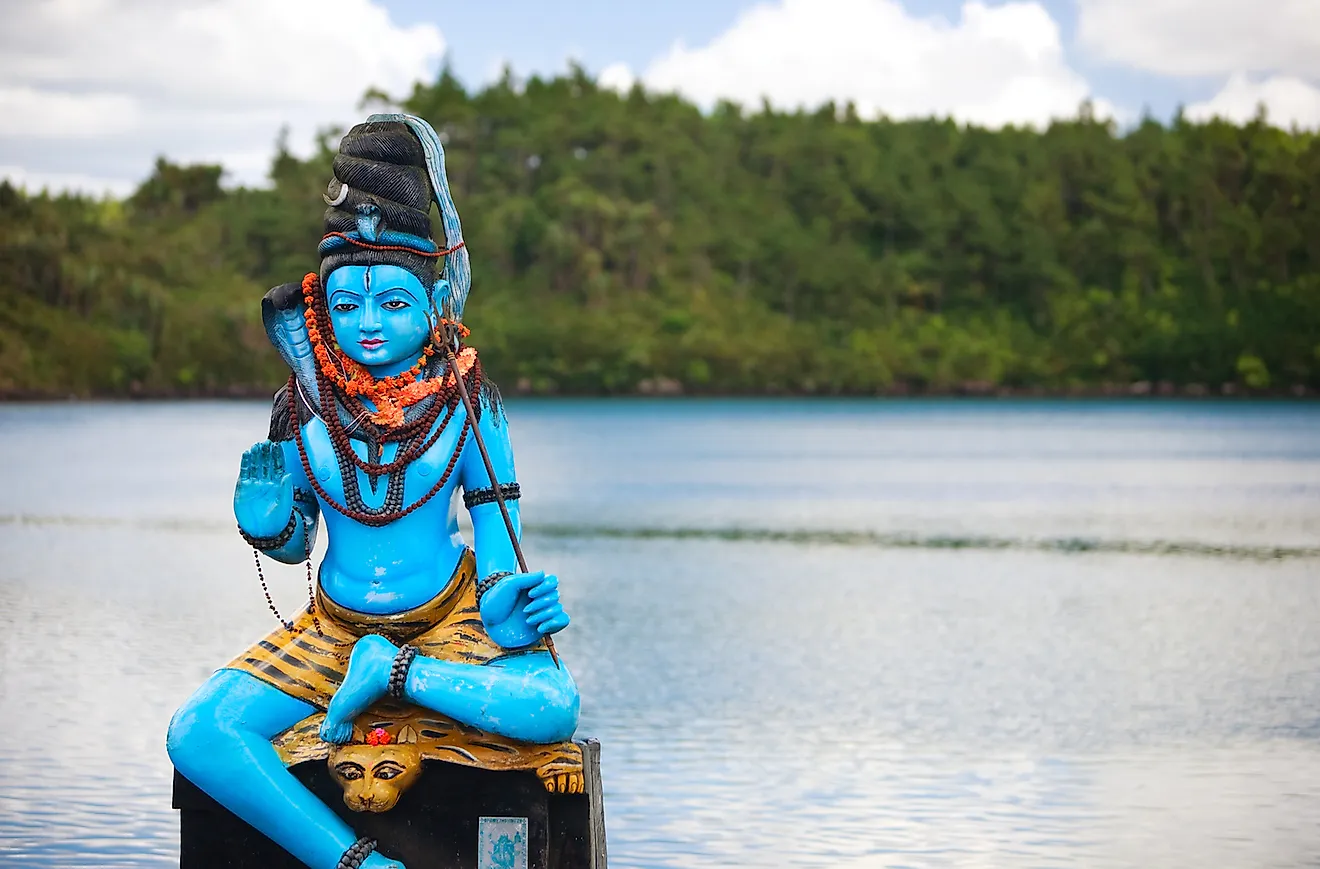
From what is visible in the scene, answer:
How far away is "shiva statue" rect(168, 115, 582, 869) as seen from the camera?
5469mm

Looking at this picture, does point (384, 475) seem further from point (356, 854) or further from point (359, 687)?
point (356, 854)

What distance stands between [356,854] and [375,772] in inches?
9.0

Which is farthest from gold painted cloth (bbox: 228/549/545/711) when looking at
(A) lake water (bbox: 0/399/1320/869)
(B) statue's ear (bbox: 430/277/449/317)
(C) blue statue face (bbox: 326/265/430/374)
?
(A) lake water (bbox: 0/399/1320/869)

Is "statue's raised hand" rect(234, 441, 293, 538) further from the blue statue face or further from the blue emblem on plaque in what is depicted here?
the blue emblem on plaque

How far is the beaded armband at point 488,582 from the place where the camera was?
18.8 feet

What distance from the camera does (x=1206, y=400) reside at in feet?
368

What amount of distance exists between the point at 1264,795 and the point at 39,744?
5.78 m

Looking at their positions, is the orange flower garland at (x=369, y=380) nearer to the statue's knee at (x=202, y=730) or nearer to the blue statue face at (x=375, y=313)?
the blue statue face at (x=375, y=313)

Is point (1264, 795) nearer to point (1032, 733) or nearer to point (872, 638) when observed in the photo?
point (1032, 733)

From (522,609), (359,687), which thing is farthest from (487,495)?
(359,687)

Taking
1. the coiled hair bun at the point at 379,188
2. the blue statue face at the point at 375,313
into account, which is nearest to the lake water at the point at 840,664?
the blue statue face at the point at 375,313

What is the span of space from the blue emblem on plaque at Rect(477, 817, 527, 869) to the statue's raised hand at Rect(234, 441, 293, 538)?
3.33 ft

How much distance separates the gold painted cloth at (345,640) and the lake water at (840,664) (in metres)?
2.31

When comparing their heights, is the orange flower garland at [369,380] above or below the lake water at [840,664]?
above
